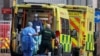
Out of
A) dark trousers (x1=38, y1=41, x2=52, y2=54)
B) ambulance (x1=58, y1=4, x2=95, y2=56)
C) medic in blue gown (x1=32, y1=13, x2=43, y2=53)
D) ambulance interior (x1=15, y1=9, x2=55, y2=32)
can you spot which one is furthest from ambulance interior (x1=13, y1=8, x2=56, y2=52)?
ambulance (x1=58, y1=4, x2=95, y2=56)

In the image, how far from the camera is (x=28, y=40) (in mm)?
18922

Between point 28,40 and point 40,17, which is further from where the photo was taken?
point 40,17

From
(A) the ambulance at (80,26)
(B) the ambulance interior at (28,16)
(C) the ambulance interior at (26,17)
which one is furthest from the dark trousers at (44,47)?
(A) the ambulance at (80,26)

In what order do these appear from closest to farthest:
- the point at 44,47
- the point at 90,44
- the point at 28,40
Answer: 1. the point at 28,40
2. the point at 44,47
3. the point at 90,44

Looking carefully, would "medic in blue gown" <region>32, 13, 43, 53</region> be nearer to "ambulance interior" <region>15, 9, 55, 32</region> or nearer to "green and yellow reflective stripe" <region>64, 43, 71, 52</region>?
"ambulance interior" <region>15, 9, 55, 32</region>

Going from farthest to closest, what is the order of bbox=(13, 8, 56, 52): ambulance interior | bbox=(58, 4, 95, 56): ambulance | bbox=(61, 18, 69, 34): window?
bbox=(58, 4, 95, 56): ambulance < bbox=(61, 18, 69, 34): window < bbox=(13, 8, 56, 52): ambulance interior

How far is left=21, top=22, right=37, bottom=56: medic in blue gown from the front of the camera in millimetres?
18734

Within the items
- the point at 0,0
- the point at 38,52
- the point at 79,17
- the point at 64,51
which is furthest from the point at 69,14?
the point at 0,0

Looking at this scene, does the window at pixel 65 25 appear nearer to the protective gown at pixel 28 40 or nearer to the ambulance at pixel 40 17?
the ambulance at pixel 40 17

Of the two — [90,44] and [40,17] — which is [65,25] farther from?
[90,44]

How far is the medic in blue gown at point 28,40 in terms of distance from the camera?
18734 millimetres

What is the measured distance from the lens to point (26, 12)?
19484 mm

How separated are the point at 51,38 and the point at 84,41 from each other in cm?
366

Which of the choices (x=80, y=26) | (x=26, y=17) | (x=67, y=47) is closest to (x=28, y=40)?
(x=26, y=17)
